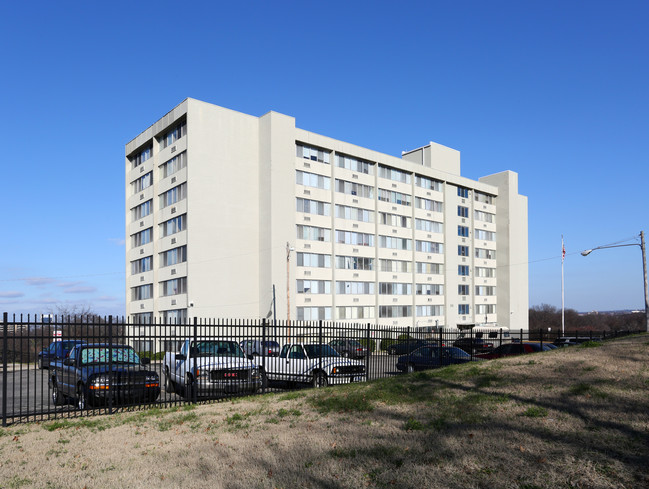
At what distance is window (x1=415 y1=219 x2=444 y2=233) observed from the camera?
225 ft

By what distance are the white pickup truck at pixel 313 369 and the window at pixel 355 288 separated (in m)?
41.0

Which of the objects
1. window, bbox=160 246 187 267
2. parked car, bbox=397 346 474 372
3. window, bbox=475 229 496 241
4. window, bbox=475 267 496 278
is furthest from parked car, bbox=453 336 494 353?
window, bbox=475 229 496 241

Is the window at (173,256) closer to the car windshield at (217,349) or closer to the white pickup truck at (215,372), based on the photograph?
the car windshield at (217,349)

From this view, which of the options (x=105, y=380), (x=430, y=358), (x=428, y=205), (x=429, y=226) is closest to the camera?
(x=105, y=380)

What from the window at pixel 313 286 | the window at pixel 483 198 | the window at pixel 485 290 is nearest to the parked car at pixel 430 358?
the window at pixel 313 286

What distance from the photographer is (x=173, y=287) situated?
2021 inches

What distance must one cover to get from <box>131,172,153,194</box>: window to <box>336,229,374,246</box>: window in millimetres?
20839

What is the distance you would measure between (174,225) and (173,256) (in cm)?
299

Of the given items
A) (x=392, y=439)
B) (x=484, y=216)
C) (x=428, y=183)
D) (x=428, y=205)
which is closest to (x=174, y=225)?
(x=428, y=205)

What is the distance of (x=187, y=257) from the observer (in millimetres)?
48688

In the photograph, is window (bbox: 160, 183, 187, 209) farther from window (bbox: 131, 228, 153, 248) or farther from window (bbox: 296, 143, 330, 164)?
window (bbox: 296, 143, 330, 164)

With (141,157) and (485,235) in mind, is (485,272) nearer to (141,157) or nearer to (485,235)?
(485,235)

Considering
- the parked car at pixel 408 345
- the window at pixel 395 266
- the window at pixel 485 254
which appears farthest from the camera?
the window at pixel 485 254

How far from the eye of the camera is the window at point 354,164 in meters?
60.5
